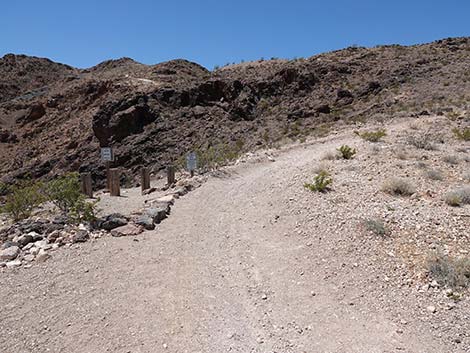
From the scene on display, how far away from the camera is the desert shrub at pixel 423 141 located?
12.0 m

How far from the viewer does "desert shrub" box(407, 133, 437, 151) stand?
39.4 feet

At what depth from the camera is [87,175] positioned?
13734mm

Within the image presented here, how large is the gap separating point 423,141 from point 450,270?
8.13 meters

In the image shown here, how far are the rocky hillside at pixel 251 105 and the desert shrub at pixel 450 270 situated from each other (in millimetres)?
12218

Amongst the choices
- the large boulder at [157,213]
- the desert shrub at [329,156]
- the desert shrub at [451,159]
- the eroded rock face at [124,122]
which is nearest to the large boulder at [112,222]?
the large boulder at [157,213]

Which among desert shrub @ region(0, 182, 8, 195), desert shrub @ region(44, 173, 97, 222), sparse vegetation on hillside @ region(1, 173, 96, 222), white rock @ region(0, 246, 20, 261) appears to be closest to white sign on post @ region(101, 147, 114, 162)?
desert shrub @ region(0, 182, 8, 195)

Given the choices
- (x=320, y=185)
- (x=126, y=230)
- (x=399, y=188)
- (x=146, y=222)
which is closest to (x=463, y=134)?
(x=399, y=188)

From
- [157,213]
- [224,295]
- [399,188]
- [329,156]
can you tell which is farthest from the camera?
[329,156]

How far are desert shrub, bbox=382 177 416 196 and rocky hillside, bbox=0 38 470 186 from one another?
9287 millimetres

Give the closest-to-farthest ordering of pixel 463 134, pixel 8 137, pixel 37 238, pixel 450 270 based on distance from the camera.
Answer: pixel 450 270 < pixel 37 238 < pixel 463 134 < pixel 8 137

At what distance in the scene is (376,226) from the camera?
22.3 feet

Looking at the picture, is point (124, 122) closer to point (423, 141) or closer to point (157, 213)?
point (423, 141)

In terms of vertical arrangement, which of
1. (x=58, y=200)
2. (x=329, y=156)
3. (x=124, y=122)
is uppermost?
(x=124, y=122)

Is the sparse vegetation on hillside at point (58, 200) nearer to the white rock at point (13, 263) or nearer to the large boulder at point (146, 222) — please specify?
the large boulder at point (146, 222)
